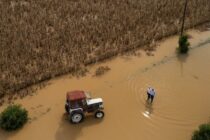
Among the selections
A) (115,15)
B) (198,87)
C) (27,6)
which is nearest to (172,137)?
(198,87)

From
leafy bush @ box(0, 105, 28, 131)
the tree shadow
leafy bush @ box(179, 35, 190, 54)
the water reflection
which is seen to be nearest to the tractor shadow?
leafy bush @ box(0, 105, 28, 131)

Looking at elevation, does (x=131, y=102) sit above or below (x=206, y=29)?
below

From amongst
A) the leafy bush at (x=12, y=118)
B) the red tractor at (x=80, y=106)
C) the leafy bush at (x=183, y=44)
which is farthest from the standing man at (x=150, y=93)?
the leafy bush at (x=12, y=118)

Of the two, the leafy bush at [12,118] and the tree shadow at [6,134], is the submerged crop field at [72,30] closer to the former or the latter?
the leafy bush at [12,118]

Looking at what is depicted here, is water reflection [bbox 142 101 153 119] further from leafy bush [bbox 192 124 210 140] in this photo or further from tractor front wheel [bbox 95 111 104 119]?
leafy bush [bbox 192 124 210 140]

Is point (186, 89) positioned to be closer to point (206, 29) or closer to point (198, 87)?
point (198, 87)
